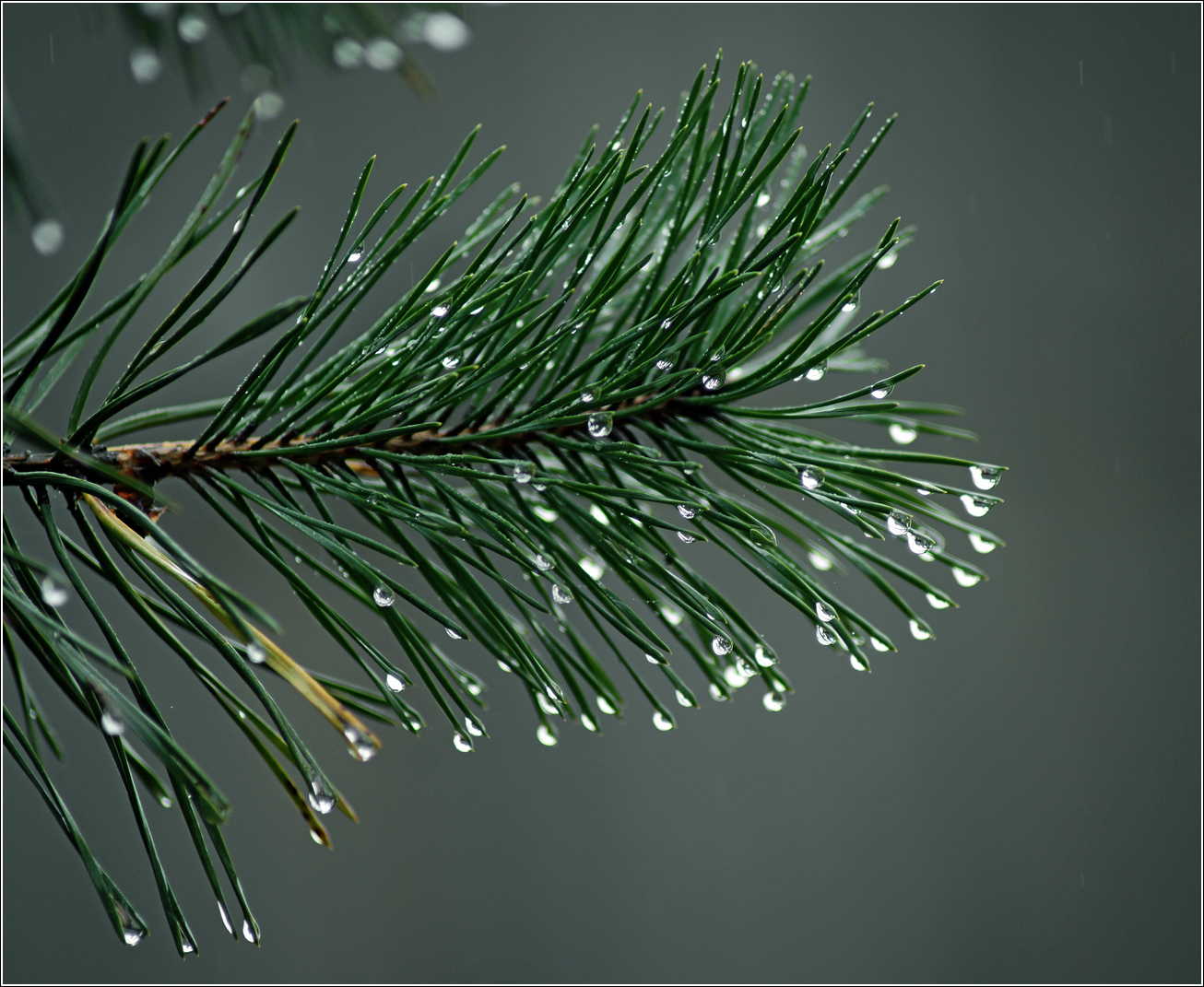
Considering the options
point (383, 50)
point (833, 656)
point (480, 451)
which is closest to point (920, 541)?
point (480, 451)

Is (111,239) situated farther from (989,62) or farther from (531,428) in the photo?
(989,62)

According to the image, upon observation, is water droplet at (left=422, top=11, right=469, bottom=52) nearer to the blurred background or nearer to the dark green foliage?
the dark green foliage

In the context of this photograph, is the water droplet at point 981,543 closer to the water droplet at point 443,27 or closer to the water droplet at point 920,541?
the water droplet at point 920,541

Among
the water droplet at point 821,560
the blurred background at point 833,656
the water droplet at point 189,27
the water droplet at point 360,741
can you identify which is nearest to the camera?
the water droplet at point 360,741

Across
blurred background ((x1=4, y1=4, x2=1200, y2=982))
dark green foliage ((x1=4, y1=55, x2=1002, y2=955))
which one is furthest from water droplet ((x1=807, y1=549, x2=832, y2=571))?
blurred background ((x1=4, y1=4, x2=1200, y2=982))

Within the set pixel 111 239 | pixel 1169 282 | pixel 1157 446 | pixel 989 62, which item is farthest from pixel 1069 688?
pixel 111 239

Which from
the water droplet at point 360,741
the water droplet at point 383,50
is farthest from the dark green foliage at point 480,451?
the water droplet at point 383,50
